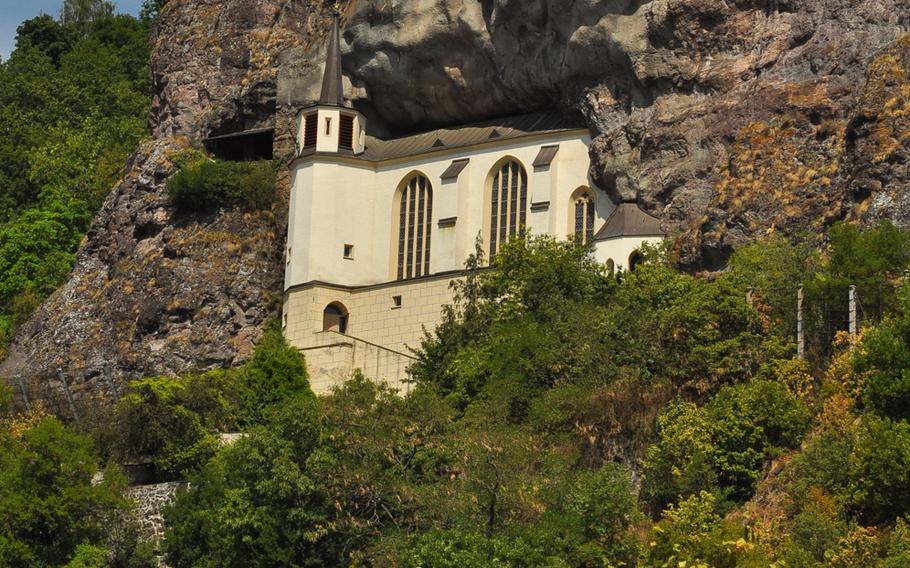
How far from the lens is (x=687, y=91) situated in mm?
68812

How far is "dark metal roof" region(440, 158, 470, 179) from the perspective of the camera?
7531 centimetres

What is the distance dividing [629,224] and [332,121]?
12.8m

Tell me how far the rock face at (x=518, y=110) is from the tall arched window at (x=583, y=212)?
1267 mm

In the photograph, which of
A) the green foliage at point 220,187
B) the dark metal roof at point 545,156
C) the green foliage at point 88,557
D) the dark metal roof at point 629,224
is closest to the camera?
the green foliage at point 88,557

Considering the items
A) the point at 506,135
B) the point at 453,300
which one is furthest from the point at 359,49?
the point at 453,300

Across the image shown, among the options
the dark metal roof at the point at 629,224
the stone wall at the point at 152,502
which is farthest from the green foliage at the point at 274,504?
the dark metal roof at the point at 629,224

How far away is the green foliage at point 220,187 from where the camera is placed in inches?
3029

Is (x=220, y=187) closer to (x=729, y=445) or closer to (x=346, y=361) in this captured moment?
(x=346, y=361)

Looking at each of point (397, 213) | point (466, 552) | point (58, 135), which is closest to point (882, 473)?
point (466, 552)

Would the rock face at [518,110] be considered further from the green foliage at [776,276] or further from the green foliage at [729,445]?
the green foliage at [729,445]

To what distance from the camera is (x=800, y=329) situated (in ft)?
187

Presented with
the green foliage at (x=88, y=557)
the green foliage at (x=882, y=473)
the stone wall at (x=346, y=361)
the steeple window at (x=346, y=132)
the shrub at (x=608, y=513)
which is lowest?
the green foliage at (x=88, y=557)

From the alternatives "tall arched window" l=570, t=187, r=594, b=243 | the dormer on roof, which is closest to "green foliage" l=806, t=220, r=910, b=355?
"tall arched window" l=570, t=187, r=594, b=243

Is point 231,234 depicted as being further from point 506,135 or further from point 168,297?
point 506,135
